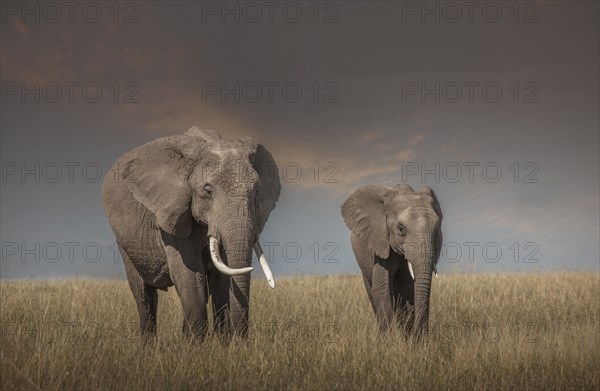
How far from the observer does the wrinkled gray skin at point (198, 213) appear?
324 inches

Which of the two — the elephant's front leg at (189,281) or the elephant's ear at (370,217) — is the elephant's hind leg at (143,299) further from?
the elephant's ear at (370,217)

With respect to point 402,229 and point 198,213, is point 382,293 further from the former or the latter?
point 198,213

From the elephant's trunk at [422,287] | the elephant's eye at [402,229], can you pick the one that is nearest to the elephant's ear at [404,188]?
the elephant's eye at [402,229]

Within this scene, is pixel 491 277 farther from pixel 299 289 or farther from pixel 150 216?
pixel 150 216

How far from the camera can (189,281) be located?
8.87m

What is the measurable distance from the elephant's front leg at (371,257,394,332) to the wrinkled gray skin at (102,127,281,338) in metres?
2.96

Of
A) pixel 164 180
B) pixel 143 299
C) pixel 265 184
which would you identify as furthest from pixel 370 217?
pixel 164 180

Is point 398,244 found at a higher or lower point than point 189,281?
higher

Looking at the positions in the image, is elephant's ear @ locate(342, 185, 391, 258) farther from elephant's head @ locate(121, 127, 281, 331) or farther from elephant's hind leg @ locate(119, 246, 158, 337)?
elephant's hind leg @ locate(119, 246, 158, 337)

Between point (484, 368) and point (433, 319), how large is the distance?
575cm

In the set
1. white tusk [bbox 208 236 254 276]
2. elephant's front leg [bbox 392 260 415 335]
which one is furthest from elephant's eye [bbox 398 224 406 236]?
white tusk [bbox 208 236 254 276]

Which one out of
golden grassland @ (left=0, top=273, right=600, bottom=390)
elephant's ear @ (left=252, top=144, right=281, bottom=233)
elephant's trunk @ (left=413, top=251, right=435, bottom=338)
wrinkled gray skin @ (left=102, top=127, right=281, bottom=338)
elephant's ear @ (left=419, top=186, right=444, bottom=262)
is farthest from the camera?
elephant's ear @ (left=419, top=186, right=444, bottom=262)

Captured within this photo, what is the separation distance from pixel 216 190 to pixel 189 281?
4.33 ft

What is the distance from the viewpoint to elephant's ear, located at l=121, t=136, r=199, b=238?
8.82m
